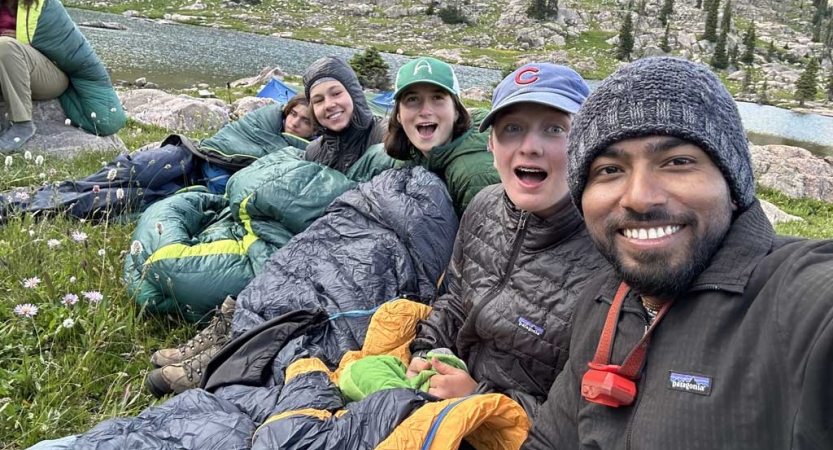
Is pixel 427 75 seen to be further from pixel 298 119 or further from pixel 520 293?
pixel 298 119

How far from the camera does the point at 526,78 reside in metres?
2.60

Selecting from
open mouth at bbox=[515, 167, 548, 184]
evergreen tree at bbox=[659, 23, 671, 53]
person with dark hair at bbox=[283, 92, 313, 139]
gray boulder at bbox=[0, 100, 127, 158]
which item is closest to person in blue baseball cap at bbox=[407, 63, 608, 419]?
open mouth at bbox=[515, 167, 548, 184]

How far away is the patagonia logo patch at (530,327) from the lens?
2.46 meters

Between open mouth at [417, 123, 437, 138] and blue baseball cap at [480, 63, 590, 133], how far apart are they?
1.52 metres

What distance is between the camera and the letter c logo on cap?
2.59 meters

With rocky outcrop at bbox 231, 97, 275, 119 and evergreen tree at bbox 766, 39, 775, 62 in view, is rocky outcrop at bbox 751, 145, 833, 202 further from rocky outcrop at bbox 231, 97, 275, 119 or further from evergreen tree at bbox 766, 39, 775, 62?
evergreen tree at bbox 766, 39, 775, 62

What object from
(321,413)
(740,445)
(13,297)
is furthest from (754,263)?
(13,297)

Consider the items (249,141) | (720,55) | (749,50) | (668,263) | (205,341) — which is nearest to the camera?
(668,263)

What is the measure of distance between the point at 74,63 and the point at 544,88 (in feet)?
26.4

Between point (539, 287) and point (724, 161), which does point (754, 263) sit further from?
point (539, 287)

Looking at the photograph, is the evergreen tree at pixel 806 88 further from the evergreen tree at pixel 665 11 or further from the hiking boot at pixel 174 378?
the hiking boot at pixel 174 378

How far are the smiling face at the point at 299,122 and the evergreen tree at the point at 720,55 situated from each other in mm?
111705

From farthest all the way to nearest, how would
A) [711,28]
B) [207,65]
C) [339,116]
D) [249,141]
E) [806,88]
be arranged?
1. [711,28]
2. [806,88]
3. [207,65]
4. [249,141]
5. [339,116]

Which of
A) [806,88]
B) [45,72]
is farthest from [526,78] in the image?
[806,88]
